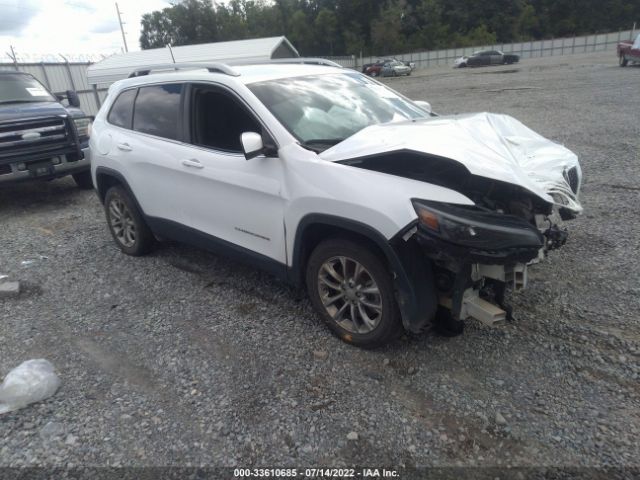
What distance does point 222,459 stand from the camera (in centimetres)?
252

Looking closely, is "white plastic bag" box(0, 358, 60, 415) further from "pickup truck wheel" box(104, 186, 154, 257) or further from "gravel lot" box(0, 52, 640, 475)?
"pickup truck wheel" box(104, 186, 154, 257)

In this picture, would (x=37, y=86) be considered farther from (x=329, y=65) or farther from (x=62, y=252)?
(x=329, y=65)

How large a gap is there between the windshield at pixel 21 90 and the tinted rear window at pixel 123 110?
12.7 feet

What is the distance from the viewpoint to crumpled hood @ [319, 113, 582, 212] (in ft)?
9.14

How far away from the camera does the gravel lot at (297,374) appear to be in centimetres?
255

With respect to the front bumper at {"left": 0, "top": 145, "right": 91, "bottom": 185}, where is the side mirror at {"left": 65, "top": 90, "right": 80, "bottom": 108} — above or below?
above

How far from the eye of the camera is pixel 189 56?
19.4 metres

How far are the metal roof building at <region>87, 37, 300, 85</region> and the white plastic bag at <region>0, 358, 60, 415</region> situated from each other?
15797mm

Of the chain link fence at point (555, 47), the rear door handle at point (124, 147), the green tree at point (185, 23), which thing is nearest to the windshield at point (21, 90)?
the rear door handle at point (124, 147)

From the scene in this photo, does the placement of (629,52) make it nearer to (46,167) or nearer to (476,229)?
(46,167)

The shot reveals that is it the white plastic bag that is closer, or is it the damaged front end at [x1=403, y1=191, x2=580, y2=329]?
A: the damaged front end at [x1=403, y1=191, x2=580, y2=329]

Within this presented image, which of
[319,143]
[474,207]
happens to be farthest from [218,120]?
[474,207]

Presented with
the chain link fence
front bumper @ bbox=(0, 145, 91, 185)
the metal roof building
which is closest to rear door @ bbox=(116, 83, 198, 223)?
front bumper @ bbox=(0, 145, 91, 185)

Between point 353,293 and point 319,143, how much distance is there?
1091mm
